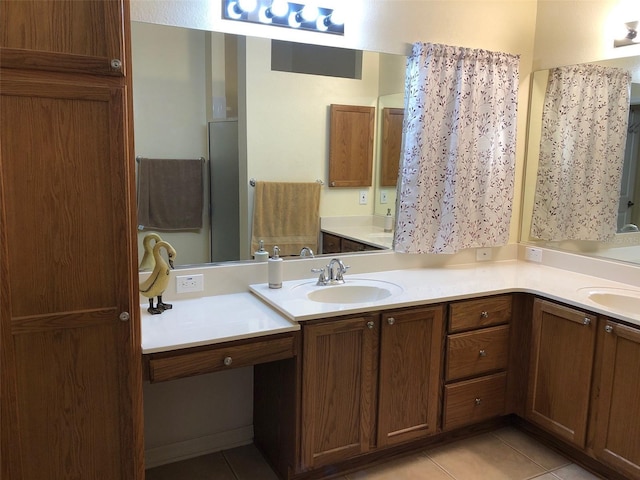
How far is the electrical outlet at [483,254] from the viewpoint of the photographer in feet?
10.8

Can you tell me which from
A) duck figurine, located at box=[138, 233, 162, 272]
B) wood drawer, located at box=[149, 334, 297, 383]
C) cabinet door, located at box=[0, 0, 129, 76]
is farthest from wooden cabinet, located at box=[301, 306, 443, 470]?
cabinet door, located at box=[0, 0, 129, 76]

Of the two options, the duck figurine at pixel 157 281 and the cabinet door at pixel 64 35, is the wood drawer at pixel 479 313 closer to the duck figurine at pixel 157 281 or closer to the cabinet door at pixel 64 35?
the duck figurine at pixel 157 281

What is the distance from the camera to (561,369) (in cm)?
259

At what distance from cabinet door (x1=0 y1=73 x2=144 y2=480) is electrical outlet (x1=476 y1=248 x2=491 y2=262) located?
A: 2.20m

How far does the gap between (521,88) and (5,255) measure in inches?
117

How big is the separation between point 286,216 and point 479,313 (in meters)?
1.10

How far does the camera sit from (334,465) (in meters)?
2.49

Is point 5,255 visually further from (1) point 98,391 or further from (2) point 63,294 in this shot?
(1) point 98,391

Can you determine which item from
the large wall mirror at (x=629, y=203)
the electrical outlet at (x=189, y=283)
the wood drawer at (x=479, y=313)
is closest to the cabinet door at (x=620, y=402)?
the wood drawer at (x=479, y=313)

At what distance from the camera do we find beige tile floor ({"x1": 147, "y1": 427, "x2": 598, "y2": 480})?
8.23ft

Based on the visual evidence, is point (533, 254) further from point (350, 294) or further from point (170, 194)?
point (170, 194)

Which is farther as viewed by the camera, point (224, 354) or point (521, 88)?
point (521, 88)

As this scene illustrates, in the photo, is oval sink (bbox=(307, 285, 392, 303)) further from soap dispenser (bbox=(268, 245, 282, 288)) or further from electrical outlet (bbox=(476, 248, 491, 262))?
electrical outlet (bbox=(476, 248, 491, 262))

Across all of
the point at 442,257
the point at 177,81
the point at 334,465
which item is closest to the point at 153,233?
the point at 177,81
